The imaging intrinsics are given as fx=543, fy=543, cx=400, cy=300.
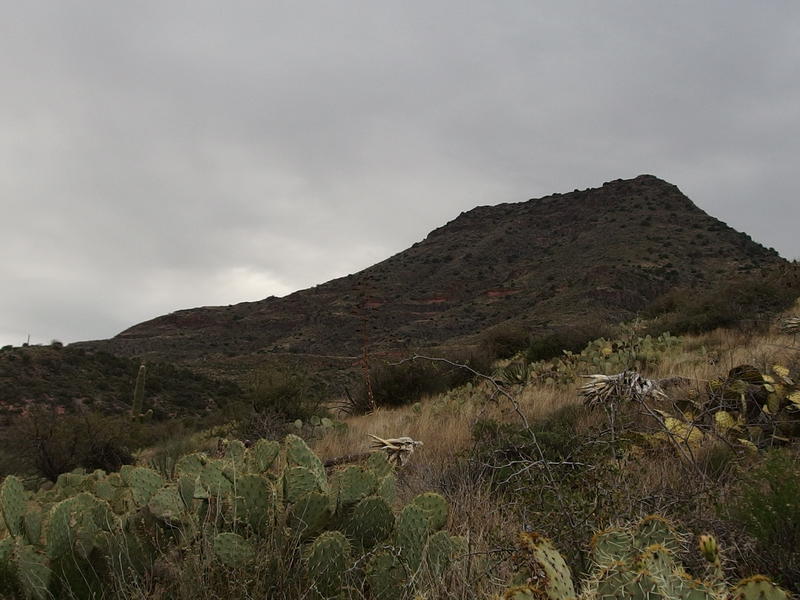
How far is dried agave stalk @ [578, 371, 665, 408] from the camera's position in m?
4.62

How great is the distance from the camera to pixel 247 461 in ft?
11.9

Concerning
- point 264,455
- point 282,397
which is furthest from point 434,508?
point 282,397

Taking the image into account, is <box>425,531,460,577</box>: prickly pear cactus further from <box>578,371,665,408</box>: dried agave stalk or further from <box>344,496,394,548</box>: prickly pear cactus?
<box>578,371,665,408</box>: dried agave stalk

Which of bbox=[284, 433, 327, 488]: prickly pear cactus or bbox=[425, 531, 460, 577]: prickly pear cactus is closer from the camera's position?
bbox=[425, 531, 460, 577]: prickly pear cactus

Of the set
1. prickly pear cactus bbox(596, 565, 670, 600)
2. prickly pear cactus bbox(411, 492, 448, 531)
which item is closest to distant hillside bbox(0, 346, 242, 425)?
prickly pear cactus bbox(411, 492, 448, 531)

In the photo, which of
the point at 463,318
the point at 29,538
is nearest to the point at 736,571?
the point at 29,538

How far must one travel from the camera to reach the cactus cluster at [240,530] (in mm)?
2285

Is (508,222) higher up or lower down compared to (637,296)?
higher up

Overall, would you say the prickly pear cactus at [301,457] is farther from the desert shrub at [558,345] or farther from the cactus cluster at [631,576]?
the desert shrub at [558,345]

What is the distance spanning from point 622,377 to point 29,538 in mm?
4359

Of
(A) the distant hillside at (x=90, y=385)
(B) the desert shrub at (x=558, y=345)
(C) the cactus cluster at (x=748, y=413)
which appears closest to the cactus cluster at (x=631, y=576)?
(C) the cactus cluster at (x=748, y=413)

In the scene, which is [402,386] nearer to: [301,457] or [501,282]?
[301,457]

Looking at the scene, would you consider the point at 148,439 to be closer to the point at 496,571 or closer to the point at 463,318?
the point at 496,571

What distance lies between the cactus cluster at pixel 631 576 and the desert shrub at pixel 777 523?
0.94m
